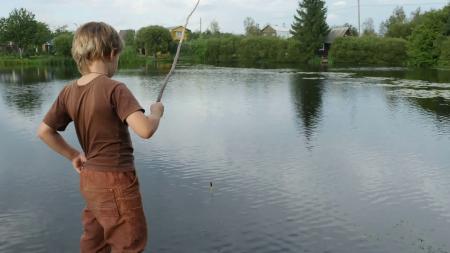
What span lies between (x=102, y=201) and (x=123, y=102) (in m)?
0.61

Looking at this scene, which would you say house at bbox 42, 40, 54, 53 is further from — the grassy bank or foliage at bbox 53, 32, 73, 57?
the grassy bank

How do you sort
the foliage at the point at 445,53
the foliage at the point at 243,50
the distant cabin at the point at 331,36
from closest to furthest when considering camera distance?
the foliage at the point at 445,53, the foliage at the point at 243,50, the distant cabin at the point at 331,36

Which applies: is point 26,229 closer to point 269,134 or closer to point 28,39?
point 269,134

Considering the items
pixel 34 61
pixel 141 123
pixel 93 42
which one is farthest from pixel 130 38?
pixel 141 123

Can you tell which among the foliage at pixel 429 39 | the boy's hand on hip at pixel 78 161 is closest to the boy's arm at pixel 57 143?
the boy's hand on hip at pixel 78 161

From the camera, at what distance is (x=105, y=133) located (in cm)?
276

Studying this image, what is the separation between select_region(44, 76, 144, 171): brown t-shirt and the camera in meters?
2.62

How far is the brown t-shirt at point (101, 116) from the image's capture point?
8.59 feet

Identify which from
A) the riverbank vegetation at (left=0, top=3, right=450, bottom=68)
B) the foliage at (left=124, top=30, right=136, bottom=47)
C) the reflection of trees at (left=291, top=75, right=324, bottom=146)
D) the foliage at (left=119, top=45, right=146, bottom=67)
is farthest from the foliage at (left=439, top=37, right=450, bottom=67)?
the foliage at (left=124, top=30, right=136, bottom=47)

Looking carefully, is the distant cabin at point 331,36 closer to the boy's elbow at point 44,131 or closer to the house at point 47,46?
the house at point 47,46

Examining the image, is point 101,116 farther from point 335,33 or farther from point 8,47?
point 8,47

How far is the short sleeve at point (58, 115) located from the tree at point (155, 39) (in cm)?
8380

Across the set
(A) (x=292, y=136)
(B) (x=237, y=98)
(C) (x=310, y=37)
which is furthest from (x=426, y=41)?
(A) (x=292, y=136)

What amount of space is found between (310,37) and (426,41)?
18.1 metres
